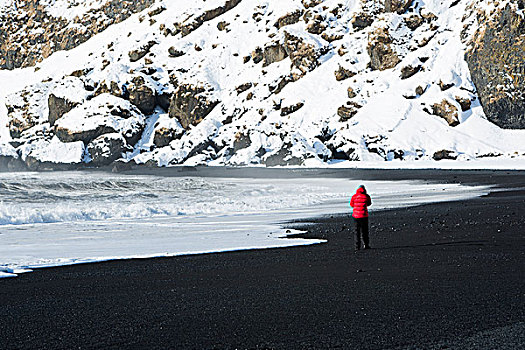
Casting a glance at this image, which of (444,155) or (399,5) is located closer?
(444,155)

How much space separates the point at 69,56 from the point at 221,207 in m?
120

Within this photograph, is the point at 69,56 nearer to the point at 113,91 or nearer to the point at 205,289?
the point at 113,91

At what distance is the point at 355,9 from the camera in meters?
89.1

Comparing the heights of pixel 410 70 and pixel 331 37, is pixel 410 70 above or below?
below

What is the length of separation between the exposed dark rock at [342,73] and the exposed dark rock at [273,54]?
11667 mm

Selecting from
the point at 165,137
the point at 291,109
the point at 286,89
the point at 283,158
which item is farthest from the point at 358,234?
the point at 165,137

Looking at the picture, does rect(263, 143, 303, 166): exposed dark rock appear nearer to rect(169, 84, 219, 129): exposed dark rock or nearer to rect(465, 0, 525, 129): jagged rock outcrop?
rect(465, 0, 525, 129): jagged rock outcrop

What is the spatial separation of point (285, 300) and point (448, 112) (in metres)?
63.7

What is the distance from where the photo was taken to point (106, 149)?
8438 centimetres

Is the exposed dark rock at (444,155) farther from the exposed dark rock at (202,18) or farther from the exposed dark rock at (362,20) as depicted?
the exposed dark rock at (202,18)

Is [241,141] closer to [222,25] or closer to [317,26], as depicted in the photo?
[317,26]

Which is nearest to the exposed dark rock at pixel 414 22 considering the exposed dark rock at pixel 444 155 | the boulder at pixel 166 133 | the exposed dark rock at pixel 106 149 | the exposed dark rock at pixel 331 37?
the exposed dark rock at pixel 331 37

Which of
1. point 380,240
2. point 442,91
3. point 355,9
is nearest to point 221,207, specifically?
point 380,240

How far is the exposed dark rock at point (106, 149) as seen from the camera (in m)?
84.4
